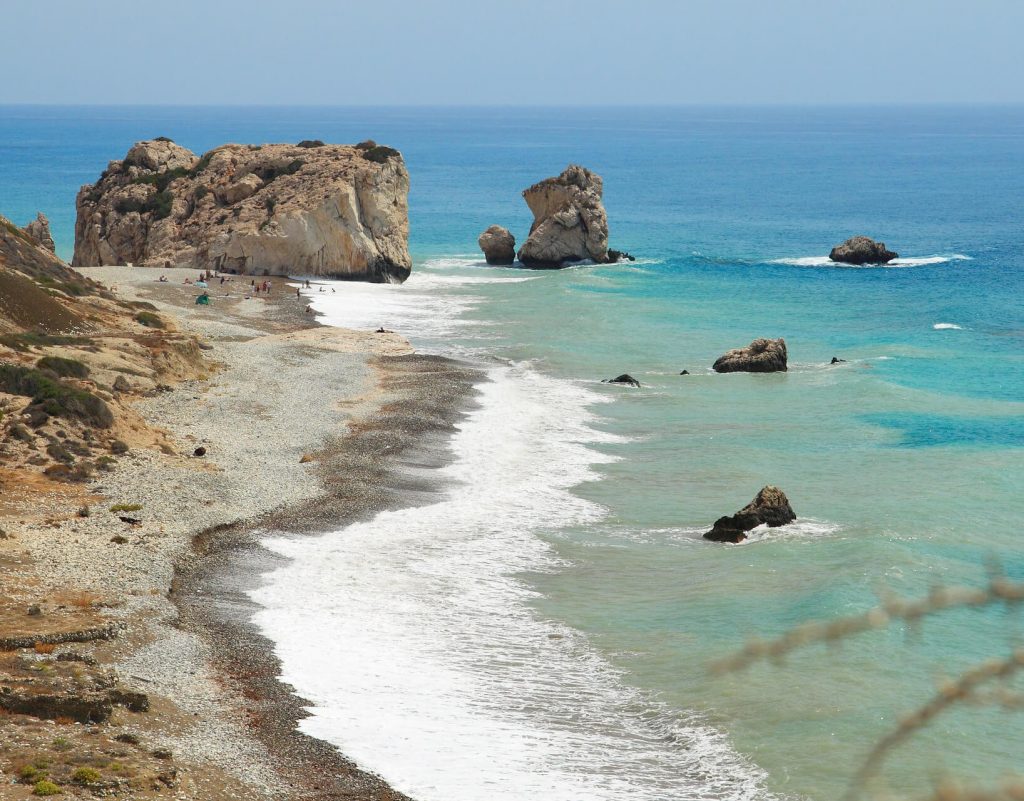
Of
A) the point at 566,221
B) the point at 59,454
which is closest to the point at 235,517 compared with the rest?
the point at 59,454

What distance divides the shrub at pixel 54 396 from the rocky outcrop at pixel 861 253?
62870 mm

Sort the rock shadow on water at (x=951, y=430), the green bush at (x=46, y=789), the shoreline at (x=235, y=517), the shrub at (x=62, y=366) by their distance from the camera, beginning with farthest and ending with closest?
the rock shadow on water at (x=951, y=430) < the shrub at (x=62, y=366) < the shoreline at (x=235, y=517) < the green bush at (x=46, y=789)

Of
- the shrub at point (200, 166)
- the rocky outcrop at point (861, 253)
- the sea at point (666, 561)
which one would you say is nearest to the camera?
the sea at point (666, 561)

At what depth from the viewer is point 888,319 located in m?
65.1

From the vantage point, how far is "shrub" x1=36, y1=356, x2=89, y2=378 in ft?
120

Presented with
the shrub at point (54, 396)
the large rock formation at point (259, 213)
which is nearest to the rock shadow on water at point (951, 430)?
the shrub at point (54, 396)

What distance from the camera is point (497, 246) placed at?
8469 cm

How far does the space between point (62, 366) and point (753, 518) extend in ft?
69.5

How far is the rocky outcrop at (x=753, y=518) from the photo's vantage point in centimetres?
Answer: 2870

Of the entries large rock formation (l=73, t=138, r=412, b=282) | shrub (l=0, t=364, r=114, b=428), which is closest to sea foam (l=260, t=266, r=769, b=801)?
shrub (l=0, t=364, r=114, b=428)

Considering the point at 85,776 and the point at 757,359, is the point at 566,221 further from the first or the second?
the point at 85,776

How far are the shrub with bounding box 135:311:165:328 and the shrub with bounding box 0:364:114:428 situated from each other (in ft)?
51.6

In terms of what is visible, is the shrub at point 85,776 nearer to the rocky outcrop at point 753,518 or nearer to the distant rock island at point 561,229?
the rocky outcrop at point 753,518

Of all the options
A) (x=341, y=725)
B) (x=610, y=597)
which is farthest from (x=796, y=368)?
(x=341, y=725)
